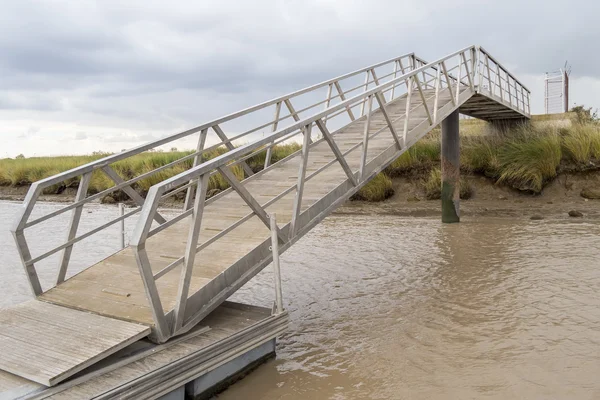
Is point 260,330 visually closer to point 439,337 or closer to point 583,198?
point 439,337

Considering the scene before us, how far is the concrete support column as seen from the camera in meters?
11.4

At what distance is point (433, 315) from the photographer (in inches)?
211

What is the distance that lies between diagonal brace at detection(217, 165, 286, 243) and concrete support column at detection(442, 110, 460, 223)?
24.5 feet

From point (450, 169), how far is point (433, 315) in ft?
22.3

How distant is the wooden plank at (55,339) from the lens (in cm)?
314

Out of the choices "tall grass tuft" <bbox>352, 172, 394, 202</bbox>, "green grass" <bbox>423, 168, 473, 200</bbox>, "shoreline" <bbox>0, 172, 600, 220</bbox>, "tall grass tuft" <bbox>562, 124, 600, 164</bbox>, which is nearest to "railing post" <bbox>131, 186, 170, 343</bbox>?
"shoreline" <bbox>0, 172, 600, 220</bbox>

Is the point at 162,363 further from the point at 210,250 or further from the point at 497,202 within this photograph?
the point at 497,202

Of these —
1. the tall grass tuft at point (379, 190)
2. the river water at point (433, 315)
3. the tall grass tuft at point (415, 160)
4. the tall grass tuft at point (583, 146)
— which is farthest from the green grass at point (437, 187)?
the river water at point (433, 315)

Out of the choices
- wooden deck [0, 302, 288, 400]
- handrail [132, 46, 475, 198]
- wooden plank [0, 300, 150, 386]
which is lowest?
wooden deck [0, 302, 288, 400]

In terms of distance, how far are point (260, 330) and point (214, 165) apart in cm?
137

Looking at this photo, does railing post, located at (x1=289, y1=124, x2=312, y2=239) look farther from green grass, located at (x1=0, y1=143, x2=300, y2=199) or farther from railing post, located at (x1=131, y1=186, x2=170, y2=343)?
green grass, located at (x1=0, y1=143, x2=300, y2=199)

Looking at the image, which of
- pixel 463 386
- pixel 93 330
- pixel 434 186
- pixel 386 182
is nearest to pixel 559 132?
pixel 434 186

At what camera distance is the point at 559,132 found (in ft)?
46.3

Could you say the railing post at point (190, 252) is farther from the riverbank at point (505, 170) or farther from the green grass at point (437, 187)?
the green grass at point (437, 187)
